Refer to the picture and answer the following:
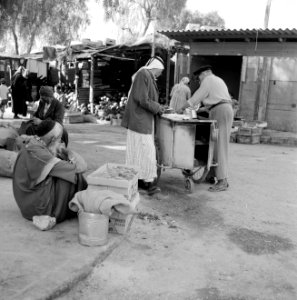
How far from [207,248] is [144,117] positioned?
2038 millimetres

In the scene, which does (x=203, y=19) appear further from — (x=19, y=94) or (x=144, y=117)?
(x=144, y=117)

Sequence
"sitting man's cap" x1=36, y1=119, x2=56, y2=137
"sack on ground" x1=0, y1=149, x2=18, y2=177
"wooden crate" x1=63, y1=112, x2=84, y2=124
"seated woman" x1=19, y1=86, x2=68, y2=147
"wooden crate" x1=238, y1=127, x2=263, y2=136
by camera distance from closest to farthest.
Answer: "sitting man's cap" x1=36, y1=119, x2=56, y2=137 → "sack on ground" x1=0, y1=149, x2=18, y2=177 → "seated woman" x1=19, y1=86, x2=68, y2=147 → "wooden crate" x1=238, y1=127, x2=263, y2=136 → "wooden crate" x1=63, y1=112, x2=84, y2=124

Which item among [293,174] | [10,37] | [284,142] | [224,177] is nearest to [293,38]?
[284,142]

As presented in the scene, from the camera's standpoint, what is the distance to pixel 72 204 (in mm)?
3785

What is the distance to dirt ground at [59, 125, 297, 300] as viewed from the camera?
3182 mm

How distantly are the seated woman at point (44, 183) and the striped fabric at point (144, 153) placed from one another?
1356 mm

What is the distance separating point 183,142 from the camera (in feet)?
18.3

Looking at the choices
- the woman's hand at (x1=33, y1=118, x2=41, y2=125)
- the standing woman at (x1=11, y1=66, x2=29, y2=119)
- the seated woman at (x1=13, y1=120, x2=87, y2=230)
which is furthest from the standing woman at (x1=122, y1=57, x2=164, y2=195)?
the standing woman at (x1=11, y1=66, x2=29, y2=119)

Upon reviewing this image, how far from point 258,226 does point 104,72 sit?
15246 mm

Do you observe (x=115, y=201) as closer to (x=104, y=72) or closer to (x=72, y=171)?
(x=72, y=171)

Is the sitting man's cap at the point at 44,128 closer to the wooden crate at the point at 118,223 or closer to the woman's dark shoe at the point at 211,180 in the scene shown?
the wooden crate at the point at 118,223

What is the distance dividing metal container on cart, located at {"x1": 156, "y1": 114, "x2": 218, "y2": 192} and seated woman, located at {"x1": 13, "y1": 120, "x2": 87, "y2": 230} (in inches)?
69.0

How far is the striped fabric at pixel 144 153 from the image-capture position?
5.41 m

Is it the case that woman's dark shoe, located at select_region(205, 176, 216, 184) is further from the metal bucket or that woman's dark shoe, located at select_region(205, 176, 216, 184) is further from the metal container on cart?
the metal bucket
